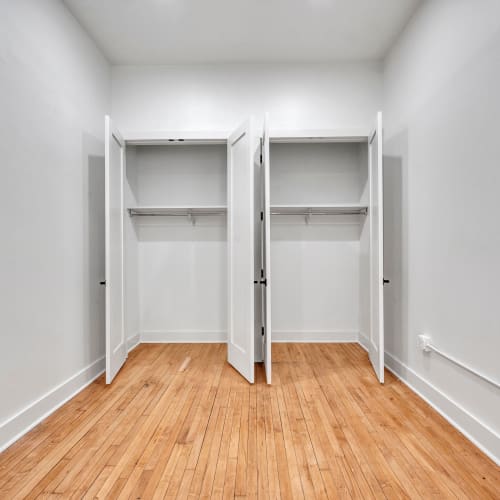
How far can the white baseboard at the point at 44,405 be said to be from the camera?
2059 millimetres

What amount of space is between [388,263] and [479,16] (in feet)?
6.40

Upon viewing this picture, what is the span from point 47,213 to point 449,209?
2700 millimetres

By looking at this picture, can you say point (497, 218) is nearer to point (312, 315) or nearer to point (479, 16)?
point (479, 16)

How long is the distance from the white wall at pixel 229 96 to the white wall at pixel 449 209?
0.72 metres

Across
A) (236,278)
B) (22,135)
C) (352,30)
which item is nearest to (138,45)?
(22,135)

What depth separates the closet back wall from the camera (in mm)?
3824

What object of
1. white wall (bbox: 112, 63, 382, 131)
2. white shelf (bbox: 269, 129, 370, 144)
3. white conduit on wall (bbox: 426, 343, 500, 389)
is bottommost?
white conduit on wall (bbox: 426, 343, 500, 389)

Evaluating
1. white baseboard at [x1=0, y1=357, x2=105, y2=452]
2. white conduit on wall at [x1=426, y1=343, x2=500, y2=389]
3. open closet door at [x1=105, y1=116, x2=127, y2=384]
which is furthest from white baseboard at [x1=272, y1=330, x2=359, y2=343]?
white baseboard at [x1=0, y1=357, x2=105, y2=452]

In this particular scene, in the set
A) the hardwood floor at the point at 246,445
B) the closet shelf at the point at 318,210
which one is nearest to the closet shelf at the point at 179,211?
the closet shelf at the point at 318,210

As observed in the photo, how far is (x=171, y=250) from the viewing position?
161 inches

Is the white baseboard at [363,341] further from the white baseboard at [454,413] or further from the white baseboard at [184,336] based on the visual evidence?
the white baseboard at [184,336]

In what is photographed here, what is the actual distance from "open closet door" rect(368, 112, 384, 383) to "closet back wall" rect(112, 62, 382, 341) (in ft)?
2.83

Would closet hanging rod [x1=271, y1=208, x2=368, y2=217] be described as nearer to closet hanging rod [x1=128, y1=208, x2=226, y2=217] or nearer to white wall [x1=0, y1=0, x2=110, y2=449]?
closet hanging rod [x1=128, y1=208, x2=226, y2=217]

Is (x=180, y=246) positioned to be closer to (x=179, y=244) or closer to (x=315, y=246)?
(x=179, y=244)
